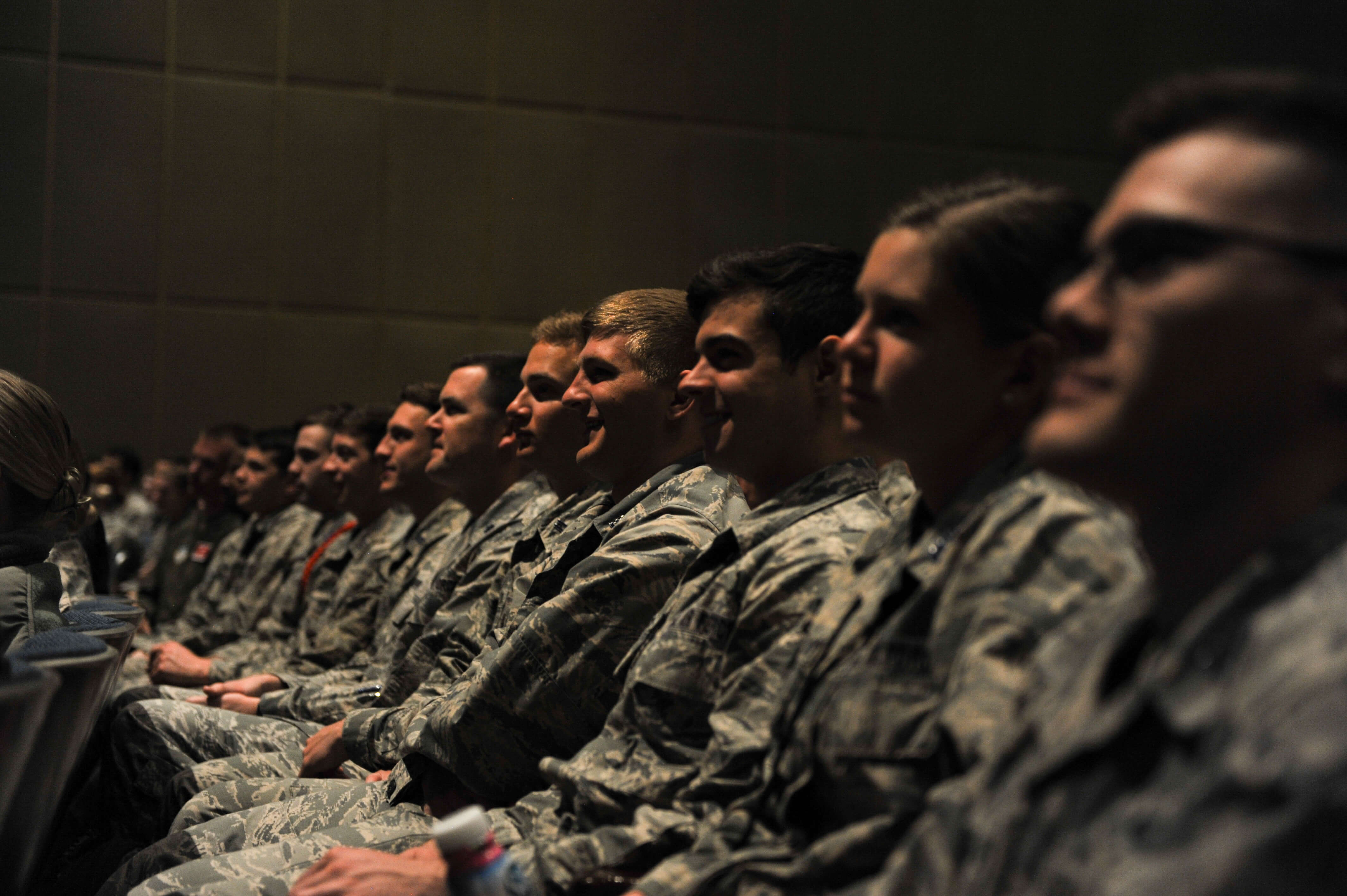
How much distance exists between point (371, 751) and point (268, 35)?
245 inches

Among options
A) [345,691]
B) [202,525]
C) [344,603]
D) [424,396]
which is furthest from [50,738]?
[202,525]

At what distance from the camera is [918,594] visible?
1.29 m

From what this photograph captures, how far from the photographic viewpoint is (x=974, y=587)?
4.02ft

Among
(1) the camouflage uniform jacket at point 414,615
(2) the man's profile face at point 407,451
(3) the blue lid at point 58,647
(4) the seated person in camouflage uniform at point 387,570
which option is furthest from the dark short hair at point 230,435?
(3) the blue lid at point 58,647

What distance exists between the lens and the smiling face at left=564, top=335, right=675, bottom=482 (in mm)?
2689

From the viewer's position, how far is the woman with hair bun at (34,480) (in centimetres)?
238

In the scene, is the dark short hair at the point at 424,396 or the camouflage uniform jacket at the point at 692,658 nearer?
the camouflage uniform jacket at the point at 692,658

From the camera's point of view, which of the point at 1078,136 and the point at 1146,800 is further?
the point at 1078,136

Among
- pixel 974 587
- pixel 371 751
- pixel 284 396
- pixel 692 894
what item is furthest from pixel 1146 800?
pixel 284 396

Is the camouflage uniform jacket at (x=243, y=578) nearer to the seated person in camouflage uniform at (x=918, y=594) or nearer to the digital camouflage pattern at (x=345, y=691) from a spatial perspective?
the digital camouflage pattern at (x=345, y=691)

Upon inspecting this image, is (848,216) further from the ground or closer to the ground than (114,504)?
further from the ground

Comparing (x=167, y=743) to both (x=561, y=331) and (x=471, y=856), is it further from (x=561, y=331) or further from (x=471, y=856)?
(x=471, y=856)

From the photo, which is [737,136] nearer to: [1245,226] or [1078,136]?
[1078,136]

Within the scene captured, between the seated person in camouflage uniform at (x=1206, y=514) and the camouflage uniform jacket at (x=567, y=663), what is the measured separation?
1.15 m
